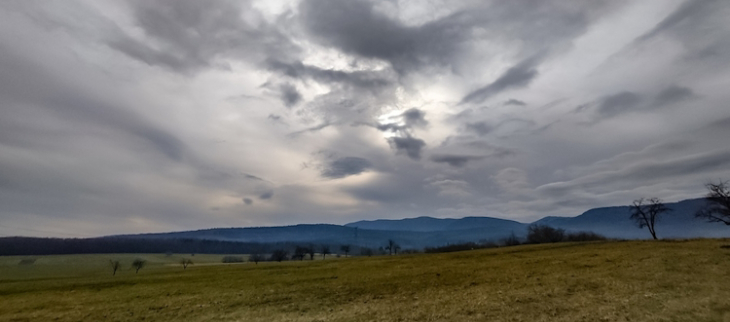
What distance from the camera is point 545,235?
487 feet

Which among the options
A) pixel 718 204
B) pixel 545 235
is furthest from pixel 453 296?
pixel 545 235

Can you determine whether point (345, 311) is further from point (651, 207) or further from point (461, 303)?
point (651, 207)

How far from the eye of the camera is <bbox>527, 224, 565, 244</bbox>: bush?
466 ft

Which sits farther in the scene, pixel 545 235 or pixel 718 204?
pixel 545 235

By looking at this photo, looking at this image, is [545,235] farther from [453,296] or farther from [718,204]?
[453,296]

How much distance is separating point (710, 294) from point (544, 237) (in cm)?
13729

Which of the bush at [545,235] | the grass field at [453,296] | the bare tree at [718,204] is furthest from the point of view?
the bush at [545,235]

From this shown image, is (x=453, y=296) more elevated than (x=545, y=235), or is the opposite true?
(x=453, y=296)

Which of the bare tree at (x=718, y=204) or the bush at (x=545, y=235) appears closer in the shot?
the bare tree at (x=718, y=204)

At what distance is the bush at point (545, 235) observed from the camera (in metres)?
142

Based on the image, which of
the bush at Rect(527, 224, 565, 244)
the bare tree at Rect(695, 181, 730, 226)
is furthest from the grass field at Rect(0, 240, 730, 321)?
the bush at Rect(527, 224, 565, 244)

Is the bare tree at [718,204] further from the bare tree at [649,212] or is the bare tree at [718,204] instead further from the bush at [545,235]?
the bush at [545,235]

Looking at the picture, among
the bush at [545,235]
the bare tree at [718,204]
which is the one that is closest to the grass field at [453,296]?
the bare tree at [718,204]

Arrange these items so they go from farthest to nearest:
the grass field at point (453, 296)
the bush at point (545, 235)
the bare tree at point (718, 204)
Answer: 1. the bush at point (545, 235)
2. the bare tree at point (718, 204)
3. the grass field at point (453, 296)
